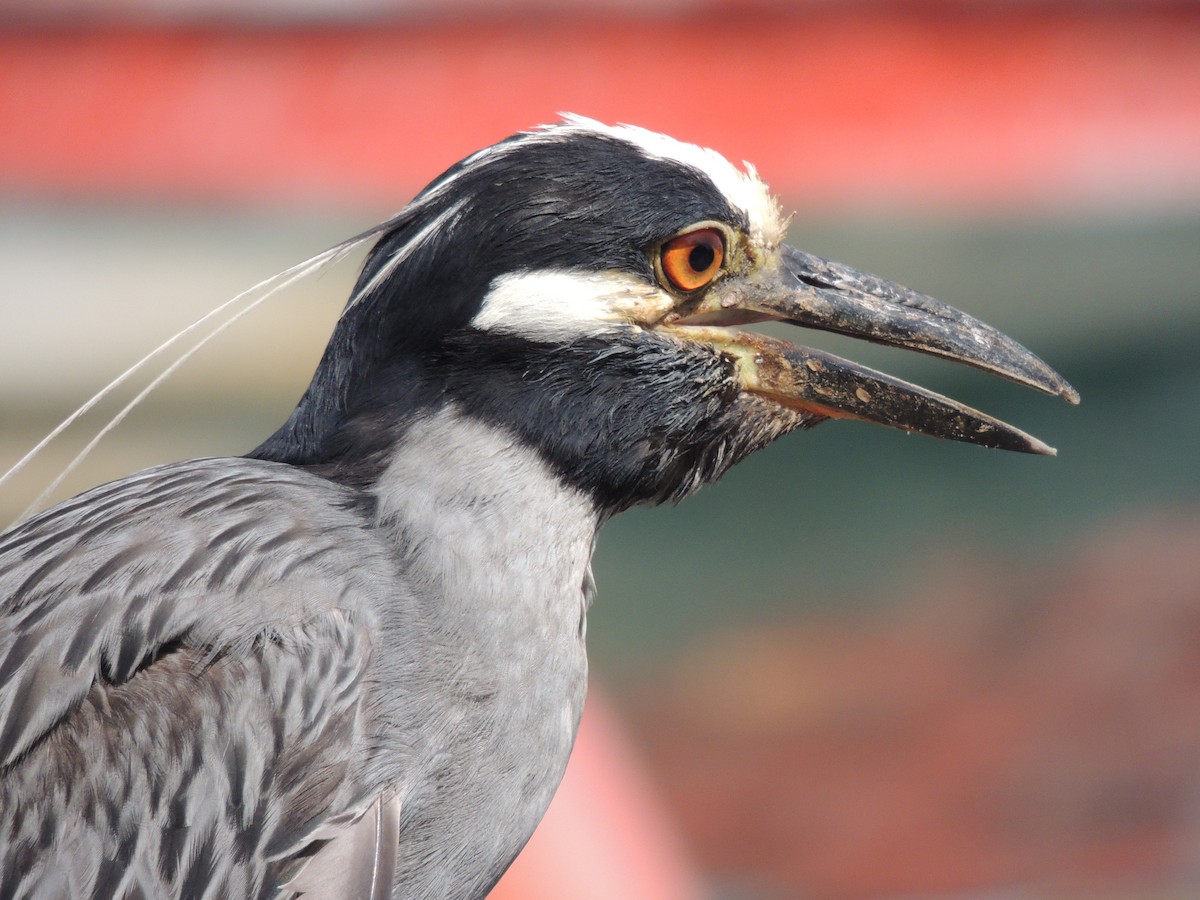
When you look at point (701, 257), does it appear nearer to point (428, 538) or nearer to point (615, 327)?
point (615, 327)

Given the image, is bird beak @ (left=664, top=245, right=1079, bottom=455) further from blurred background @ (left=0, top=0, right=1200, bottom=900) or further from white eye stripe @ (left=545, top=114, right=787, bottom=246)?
blurred background @ (left=0, top=0, right=1200, bottom=900)

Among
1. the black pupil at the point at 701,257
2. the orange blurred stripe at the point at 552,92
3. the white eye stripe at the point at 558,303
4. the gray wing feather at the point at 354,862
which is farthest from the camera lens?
the orange blurred stripe at the point at 552,92

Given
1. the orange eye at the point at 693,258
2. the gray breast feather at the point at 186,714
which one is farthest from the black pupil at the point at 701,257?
the gray breast feather at the point at 186,714

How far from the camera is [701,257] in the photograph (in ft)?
7.74

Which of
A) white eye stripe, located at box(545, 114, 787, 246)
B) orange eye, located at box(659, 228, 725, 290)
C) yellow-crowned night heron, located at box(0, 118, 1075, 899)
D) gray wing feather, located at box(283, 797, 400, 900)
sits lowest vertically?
gray wing feather, located at box(283, 797, 400, 900)

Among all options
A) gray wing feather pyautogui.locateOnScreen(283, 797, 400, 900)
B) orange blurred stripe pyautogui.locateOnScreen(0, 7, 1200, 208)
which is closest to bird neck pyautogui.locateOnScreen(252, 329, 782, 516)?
gray wing feather pyautogui.locateOnScreen(283, 797, 400, 900)

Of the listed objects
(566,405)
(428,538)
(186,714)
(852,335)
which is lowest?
(186,714)

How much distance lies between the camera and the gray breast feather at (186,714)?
207 centimetres

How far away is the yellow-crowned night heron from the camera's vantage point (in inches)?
82.0

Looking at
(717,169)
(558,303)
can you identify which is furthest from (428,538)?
(717,169)

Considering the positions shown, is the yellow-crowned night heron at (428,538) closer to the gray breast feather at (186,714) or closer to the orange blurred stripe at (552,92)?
the gray breast feather at (186,714)

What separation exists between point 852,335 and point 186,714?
4.60 ft

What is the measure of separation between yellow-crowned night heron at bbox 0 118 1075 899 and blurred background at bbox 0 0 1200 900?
188 cm

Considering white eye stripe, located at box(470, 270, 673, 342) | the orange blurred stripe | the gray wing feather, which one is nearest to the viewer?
the gray wing feather
